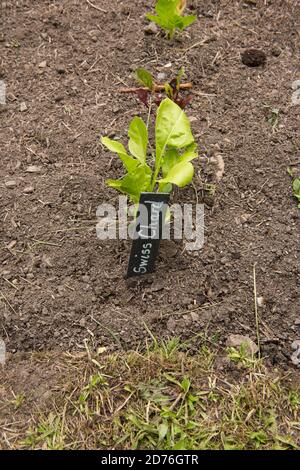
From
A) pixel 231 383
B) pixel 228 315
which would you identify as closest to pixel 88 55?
pixel 228 315

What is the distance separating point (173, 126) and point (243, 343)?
26.5 inches

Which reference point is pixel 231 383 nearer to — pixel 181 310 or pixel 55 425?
pixel 181 310

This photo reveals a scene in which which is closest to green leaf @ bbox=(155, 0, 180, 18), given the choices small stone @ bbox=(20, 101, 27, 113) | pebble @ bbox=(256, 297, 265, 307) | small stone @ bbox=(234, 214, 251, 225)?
small stone @ bbox=(20, 101, 27, 113)

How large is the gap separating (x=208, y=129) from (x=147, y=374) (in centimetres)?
95

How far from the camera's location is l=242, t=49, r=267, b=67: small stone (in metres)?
2.25

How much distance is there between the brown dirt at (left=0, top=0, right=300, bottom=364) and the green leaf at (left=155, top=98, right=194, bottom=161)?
0.26m

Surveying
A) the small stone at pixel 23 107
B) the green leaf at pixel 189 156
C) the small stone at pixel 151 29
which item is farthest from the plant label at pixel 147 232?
the small stone at pixel 151 29

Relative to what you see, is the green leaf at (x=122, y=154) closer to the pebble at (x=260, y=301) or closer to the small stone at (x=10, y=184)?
the small stone at (x=10, y=184)

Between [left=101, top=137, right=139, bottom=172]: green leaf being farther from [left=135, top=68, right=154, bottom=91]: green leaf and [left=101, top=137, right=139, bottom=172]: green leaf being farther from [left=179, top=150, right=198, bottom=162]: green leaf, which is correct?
[left=135, top=68, right=154, bottom=91]: green leaf

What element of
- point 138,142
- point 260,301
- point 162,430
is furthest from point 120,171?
point 162,430

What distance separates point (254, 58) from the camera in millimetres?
2258

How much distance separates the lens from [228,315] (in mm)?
1664

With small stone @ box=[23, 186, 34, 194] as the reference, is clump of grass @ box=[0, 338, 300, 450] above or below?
below

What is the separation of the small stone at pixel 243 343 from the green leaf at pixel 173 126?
59cm
